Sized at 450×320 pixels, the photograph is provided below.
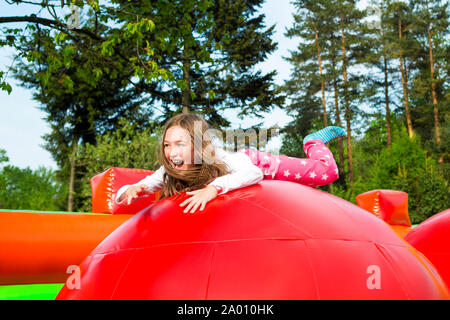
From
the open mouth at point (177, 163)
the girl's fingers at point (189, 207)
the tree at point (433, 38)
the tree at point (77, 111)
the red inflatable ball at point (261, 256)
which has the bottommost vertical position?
the red inflatable ball at point (261, 256)

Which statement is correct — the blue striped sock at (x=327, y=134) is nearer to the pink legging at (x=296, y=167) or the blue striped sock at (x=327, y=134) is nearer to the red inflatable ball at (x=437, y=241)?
the pink legging at (x=296, y=167)

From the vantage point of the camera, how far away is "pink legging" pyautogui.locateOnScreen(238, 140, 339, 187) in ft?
11.5

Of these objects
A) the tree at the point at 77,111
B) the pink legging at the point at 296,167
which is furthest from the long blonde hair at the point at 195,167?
the tree at the point at 77,111

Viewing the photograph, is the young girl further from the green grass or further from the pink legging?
the green grass

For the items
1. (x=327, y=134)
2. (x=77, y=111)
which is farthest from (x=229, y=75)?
(x=327, y=134)

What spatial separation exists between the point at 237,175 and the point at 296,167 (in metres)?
1.33

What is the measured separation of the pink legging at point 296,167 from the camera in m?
3.51

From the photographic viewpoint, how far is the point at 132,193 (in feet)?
9.23

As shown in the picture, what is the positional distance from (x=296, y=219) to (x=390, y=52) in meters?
33.1

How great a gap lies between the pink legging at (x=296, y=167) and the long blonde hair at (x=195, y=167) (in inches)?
31.6

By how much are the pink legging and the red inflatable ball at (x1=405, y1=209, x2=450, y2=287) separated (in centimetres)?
86

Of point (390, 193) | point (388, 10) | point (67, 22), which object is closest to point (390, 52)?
point (388, 10)
